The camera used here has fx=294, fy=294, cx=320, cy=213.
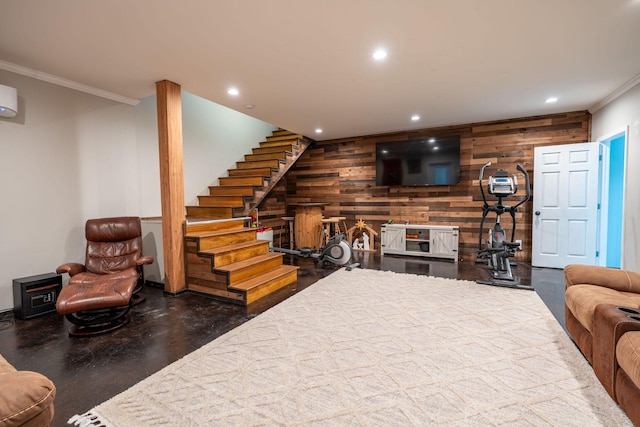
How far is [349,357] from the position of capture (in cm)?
220

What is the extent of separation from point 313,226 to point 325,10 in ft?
14.0

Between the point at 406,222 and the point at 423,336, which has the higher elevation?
the point at 406,222

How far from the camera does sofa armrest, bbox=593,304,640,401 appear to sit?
161 cm

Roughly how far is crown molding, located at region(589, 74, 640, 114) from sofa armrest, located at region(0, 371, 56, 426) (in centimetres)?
566

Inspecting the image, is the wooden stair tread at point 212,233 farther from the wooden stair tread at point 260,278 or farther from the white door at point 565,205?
the white door at point 565,205

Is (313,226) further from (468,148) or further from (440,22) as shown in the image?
(440,22)

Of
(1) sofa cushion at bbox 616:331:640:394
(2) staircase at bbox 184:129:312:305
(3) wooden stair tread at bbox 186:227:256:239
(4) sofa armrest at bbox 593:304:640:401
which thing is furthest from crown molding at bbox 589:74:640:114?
(3) wooden stair tread at bbox 186:227:256:239

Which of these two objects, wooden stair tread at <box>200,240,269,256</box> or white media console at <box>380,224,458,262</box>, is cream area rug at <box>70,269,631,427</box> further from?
white media console at <box>380,224,458,262</box>

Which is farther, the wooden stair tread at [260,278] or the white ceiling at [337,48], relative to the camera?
the wooden stair tread at [260,278]

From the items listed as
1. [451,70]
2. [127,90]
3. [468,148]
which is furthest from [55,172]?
[468,148]

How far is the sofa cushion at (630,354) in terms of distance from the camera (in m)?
1.40

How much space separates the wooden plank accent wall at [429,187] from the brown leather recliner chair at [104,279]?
3.10 metres

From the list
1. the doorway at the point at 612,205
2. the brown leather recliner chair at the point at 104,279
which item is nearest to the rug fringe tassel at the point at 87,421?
the brown leather recliner chair at the point at 104,279

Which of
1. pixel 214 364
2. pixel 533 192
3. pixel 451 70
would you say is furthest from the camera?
pixel 533 192
